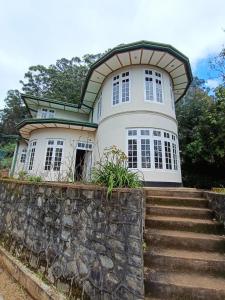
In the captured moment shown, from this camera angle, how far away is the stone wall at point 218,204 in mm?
3705

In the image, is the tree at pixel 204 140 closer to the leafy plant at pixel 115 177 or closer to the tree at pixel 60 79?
the leafy plant at pixel 115 177

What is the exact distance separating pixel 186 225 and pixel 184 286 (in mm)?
1339

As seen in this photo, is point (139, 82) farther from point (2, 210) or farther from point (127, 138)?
point (2, 210)

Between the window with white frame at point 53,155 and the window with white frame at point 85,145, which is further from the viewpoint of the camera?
the window with white frame at point 85,145

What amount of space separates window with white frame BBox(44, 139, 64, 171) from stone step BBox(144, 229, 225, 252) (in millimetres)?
9506

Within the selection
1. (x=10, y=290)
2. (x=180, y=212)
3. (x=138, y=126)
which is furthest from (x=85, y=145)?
(x=10, y=290)

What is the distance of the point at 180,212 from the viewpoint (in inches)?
161

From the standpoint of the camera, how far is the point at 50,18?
7949 millimetres

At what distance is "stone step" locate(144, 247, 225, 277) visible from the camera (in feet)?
9.18

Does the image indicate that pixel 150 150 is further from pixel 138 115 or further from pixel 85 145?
pixel 85 145

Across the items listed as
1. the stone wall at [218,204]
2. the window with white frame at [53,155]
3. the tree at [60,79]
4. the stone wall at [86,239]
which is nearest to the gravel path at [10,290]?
the stone wall at [86,239]

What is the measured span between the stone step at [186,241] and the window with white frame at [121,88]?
8.14m

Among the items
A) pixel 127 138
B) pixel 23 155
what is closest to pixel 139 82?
pixel 127 138

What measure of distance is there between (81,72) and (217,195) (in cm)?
2990
